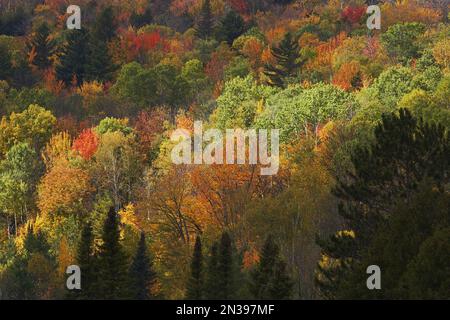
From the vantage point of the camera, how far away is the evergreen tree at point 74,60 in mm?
161625

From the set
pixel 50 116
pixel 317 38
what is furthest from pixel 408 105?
→ pixel 317 38

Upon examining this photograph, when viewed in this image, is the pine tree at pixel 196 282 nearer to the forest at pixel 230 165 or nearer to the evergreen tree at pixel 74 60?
the forest at pixel 230 165

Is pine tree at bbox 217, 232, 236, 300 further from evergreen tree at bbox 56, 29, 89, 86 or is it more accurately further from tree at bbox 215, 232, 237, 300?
evergreen tree at bbox 56, 29, 89, 86

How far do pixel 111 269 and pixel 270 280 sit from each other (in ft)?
28.7

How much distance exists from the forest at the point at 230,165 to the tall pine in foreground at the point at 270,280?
0.29ft

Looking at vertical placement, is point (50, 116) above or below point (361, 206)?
above

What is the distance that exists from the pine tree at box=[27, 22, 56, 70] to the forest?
12.6 inches

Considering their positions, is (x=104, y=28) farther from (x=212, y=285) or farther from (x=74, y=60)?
(x=212, y=285)

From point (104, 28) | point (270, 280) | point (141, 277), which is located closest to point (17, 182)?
point (141, 277)

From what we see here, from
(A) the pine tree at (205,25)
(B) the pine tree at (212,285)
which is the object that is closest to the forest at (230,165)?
(B) the pine tree at (212,285)
